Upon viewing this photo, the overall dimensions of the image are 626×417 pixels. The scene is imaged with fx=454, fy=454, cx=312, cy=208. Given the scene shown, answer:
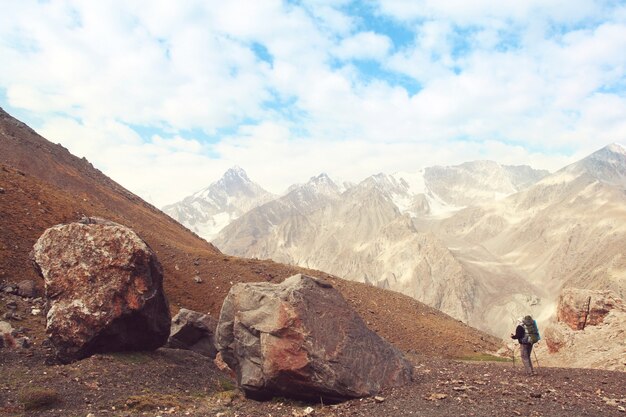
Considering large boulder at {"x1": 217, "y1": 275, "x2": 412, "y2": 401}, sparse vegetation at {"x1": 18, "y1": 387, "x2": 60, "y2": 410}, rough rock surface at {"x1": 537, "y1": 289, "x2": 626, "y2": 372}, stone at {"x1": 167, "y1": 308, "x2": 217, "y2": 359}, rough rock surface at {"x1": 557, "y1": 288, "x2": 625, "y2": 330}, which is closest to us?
sparse vegetation at {"x1": 18, "y1": 387, "x2": 60, "y2": 410}

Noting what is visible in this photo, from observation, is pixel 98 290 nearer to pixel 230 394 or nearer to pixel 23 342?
pixel 23 342

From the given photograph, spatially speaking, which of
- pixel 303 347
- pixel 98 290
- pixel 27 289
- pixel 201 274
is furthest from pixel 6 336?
pixel 201 274

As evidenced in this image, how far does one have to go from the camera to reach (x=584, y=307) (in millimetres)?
27062

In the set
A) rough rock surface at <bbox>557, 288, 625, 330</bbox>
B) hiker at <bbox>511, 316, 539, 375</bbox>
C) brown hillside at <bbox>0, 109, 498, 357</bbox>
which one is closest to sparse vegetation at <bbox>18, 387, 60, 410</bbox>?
brown hillside at <bbox>0, 109, 498, 357</bbox>

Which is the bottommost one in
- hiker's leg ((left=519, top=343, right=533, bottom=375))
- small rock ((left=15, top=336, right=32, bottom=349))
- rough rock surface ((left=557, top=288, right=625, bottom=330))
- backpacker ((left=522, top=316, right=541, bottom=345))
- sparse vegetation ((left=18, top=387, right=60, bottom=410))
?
sparse vegetation ((left=18, top=387, right=60, bottom=410))

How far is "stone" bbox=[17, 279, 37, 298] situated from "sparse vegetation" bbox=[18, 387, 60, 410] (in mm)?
8130

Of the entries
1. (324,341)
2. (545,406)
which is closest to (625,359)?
(545,406)

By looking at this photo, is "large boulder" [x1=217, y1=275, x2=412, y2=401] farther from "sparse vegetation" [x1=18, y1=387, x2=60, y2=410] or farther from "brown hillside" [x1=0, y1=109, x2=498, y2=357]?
"brown hillside" [x1=0, y1=109, x2=498, y2=357]

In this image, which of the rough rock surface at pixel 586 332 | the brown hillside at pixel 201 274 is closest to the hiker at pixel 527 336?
the rough rock surface at pixel 586 332

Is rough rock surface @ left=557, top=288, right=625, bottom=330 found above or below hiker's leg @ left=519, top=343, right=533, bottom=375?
above

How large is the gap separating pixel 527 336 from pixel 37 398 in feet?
49.8

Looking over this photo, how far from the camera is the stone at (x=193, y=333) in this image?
824 inches

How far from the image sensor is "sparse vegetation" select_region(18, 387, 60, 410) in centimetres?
1173

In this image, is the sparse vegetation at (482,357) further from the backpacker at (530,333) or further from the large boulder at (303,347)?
the large boulder at (303,347)
